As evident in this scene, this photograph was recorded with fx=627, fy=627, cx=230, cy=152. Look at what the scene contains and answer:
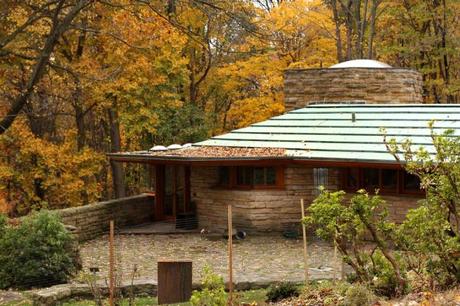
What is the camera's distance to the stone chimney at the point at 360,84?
20.0 meters

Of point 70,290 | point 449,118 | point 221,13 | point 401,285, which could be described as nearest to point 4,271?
point 70,290

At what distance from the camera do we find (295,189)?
54.3 feet

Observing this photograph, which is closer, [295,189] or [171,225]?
→ [295,189]

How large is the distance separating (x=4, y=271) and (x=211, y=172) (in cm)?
747

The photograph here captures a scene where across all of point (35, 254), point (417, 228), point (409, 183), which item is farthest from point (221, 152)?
point (417, 228)

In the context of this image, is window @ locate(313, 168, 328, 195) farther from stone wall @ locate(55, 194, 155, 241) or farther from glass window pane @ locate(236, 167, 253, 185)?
stone wall @ locate(55, 194, 155, 241)

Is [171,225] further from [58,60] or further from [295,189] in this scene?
[58,60]

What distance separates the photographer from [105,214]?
Result: 57.6 feet

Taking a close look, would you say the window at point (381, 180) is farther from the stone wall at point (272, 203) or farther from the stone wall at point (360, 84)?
the stone wall at point (360, 84)

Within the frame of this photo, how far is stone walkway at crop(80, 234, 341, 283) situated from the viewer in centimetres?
1166

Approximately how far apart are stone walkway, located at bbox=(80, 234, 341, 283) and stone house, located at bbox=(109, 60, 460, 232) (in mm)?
933

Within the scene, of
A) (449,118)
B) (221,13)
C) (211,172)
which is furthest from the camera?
(211,172)

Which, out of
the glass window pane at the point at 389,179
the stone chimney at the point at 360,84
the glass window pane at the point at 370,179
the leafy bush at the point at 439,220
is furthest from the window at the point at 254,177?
the leafy bush at the point at 439,220

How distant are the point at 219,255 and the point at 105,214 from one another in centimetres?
487
